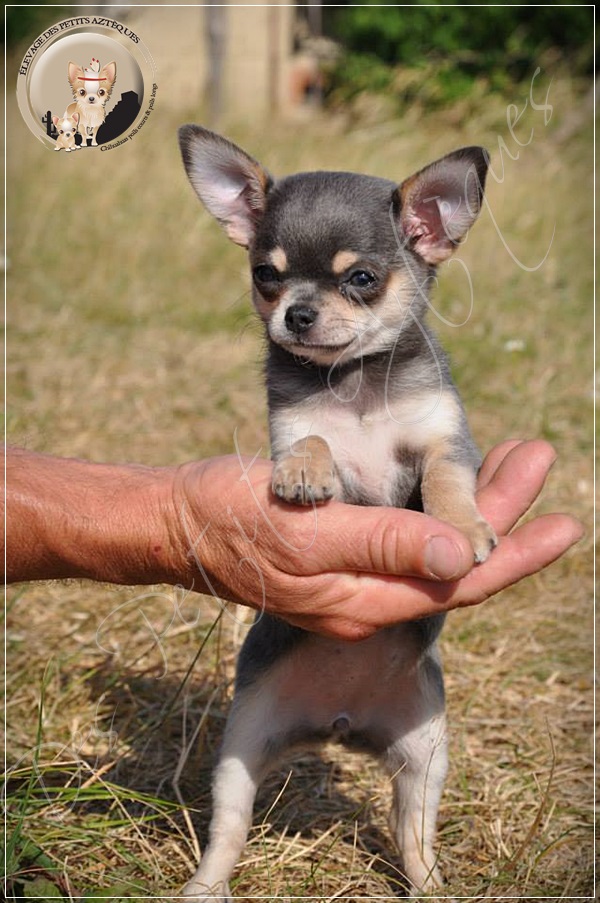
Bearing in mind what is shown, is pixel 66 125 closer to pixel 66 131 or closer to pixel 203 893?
pixel 66 131

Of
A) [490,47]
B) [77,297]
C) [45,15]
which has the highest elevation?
[45,15]

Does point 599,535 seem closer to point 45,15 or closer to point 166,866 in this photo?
point 166,866

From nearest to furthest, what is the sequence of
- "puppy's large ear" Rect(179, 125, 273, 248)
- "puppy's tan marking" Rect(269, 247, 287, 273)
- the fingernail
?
the fingernail, "puppy's tan marking" Rect(269, 247, 287, 273), "puppy's large ear" Rect(179, 125, 273, 248)

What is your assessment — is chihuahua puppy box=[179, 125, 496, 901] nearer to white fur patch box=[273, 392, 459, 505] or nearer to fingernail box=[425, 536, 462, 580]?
white fur patch box=[273, 392, 459, 505]

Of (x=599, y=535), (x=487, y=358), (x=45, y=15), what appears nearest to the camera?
(x=599, y=535)

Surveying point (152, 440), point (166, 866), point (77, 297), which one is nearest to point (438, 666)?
point (166, 866)

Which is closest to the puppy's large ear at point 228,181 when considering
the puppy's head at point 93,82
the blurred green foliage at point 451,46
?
the puppy's head at point 93,82

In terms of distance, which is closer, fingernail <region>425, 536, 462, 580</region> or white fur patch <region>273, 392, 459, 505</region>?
fingernail <region>425, 536, 462, 580</region>

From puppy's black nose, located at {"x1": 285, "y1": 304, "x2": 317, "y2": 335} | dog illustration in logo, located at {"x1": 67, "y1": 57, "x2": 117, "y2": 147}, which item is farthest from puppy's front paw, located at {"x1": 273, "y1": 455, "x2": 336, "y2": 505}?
dog illustration in logo, located at {"x1": 67, "y1": 57, "x2": 117, "y2": 147}

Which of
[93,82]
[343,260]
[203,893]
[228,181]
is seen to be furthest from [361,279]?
[203,893]
